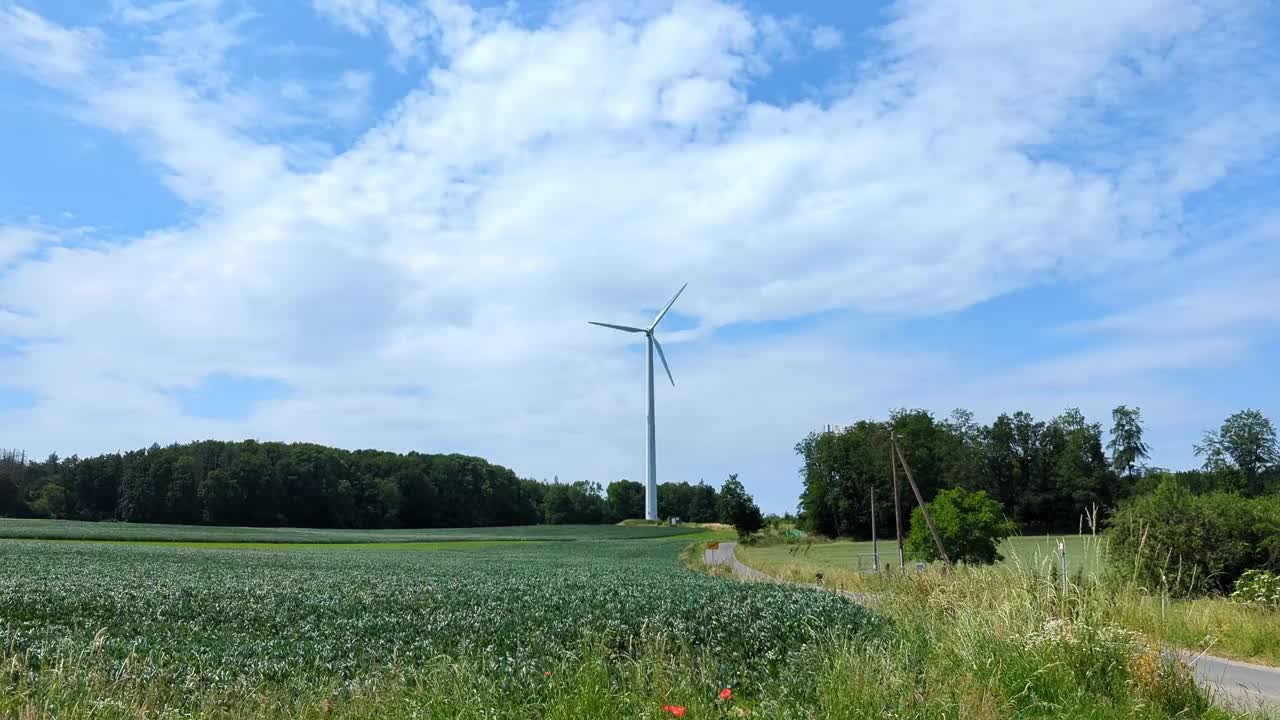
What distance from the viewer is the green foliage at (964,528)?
126 feet

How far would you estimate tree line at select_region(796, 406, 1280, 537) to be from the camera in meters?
97.2

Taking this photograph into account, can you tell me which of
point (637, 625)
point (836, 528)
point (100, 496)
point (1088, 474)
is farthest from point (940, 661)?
point (100, 496)

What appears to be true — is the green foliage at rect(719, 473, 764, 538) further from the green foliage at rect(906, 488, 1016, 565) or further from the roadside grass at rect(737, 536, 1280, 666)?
the roadside grass at rect(737, 536, 1280, 666)

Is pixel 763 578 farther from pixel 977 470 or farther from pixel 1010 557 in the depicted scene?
pixel 977 470

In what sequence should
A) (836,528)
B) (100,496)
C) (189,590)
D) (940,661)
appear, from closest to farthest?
(940,661)
(189,590)
(836,528)
(100,496)

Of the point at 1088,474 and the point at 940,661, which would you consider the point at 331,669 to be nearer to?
the point at 940,661

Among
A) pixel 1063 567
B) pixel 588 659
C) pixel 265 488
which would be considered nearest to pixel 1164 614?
pixel 1063 567

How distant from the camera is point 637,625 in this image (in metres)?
13.5

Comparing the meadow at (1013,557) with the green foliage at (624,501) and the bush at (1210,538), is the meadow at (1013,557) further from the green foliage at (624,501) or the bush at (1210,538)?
the green foliage at (624,501)

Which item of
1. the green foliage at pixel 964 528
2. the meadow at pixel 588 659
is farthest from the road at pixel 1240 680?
the green foliage at pixel 964 528

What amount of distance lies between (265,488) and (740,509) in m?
71.5

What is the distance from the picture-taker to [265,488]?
122000 millimetres

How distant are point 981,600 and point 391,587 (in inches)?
545

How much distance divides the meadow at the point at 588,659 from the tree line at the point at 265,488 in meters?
85.4
